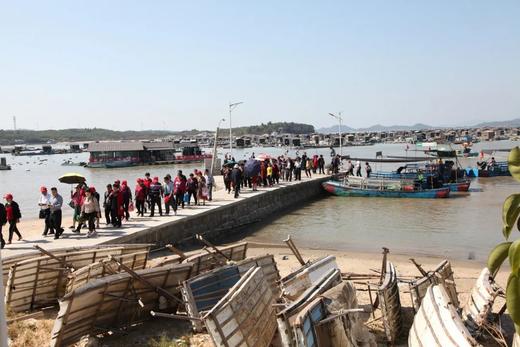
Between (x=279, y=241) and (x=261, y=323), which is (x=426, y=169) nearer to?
(x=279, y=241)

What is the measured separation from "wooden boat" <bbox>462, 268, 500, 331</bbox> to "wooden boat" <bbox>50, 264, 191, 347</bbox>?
5.13 meters

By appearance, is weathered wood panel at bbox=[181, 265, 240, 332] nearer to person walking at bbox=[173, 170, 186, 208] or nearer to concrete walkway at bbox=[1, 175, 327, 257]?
concrete walkway at bbox=[1, 175, 327, 257]

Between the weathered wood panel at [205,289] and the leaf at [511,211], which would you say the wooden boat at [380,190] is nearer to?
the weathered wood panel at [205,289]

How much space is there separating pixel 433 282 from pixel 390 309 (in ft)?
4.48

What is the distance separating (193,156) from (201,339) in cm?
6106

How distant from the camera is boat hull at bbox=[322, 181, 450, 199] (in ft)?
103

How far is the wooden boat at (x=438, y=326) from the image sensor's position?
6.18m

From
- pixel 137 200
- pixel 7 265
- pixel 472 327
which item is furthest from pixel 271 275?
pixel 137 200

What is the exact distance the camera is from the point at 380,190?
32.1 m

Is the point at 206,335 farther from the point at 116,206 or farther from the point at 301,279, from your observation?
the point at 116,206

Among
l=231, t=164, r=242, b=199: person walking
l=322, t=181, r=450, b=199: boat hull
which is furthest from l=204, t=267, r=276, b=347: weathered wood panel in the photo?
l=322, t=181, r=450, b=199: boat hull

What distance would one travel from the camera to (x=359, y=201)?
1227 inches

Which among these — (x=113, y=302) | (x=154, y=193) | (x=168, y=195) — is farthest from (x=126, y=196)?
(x=113, y=302)

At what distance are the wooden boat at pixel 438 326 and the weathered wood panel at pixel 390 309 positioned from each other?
1.12m
